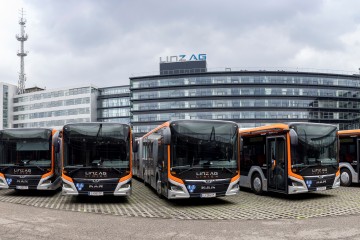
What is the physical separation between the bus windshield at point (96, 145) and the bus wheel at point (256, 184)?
577 cm

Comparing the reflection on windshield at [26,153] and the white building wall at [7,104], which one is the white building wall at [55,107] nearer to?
the white building wall at [7,104]

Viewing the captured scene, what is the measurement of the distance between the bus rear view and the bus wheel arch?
566 centimetres

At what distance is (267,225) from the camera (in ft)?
30.2

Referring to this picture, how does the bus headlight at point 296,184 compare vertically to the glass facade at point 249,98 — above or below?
below

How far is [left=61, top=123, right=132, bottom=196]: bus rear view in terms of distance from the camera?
13.0 meters

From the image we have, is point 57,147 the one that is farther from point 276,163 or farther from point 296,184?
point 296,184

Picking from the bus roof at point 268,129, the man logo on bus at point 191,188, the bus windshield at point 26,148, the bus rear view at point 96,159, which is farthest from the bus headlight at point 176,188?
the bus windshield at point 26,148

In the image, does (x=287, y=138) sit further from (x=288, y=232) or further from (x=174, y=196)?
(x=288, y=232)

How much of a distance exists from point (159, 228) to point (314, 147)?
7.81m

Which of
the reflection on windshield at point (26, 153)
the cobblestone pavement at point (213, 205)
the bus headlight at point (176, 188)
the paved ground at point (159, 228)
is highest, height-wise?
the reflection on windshield at point (26, 153)

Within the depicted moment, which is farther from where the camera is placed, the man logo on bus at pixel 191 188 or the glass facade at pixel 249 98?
the glass facade at pixel 249 98

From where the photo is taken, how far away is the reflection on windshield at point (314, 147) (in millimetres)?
13950

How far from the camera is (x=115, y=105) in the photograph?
116000mm

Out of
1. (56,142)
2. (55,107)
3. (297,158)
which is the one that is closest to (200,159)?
(297,158)
